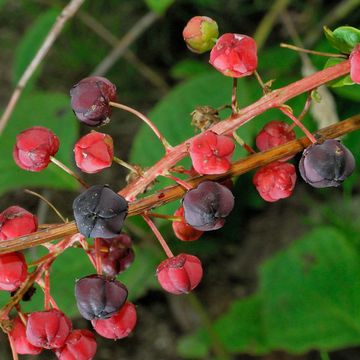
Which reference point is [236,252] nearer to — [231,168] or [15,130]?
[15,130]

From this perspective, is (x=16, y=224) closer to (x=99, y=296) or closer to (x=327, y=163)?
(x=99, y=296)

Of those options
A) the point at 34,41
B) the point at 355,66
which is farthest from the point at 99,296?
the point at 34,41

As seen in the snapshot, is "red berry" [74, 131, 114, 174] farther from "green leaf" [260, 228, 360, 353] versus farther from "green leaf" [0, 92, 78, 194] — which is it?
"green leaf" [260, 228, 360, 353]

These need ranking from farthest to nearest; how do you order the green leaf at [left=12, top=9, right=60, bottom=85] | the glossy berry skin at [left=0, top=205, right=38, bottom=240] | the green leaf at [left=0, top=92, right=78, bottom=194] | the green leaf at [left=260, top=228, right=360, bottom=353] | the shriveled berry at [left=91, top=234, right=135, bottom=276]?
the green leaf at [left=12, top=9, right=60, bottom=85], the green leaf at [left=260, top=228, right=360, bottom=353], the green leaf at [left=0, top=92, right=78, bottom=194], the shriveled berry at [left=91, top=234, right=135, bottom=276], the glossy berry skin at [left=0, top=205, right=38, bottom=240]

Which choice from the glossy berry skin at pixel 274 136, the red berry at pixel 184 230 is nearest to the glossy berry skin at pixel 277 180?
the glossy berry skin at pixel 274 136

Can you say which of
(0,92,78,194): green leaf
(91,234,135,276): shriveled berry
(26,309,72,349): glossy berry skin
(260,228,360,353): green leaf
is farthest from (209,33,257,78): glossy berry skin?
(260,228,360,353): green leaf

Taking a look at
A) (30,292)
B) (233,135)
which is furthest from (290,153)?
(30,292)
